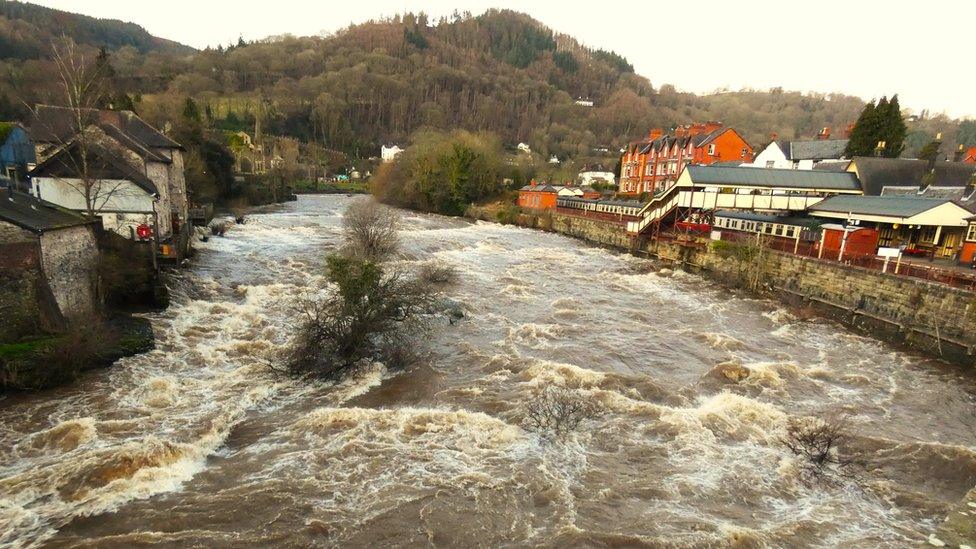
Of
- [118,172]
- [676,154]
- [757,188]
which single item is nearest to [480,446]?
[118,172]

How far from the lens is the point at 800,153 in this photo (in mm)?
47438

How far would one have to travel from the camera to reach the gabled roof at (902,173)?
31.7m

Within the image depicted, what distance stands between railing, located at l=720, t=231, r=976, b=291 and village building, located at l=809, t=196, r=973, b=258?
2.11 metres

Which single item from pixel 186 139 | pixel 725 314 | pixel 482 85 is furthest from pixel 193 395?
pixel 482 85

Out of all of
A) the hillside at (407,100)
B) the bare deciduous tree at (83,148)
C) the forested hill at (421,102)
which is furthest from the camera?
the forested hill at (421,102)

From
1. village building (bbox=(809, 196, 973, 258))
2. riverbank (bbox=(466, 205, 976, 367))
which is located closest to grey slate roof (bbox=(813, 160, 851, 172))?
village building (bbox=(809, 196, 973, 258))

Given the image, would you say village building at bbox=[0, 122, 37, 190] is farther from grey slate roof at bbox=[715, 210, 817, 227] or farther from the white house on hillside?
the white house on hillside

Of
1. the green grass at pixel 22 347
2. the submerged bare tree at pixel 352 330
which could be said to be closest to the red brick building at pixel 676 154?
the submerged bare tree at pixel 352 330

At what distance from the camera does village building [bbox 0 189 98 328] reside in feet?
41.5

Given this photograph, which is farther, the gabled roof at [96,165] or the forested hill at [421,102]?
the forested hill at [421,102]

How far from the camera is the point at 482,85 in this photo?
16888 cm

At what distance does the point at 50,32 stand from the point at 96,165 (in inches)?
4049

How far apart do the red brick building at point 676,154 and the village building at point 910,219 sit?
21.5 metres

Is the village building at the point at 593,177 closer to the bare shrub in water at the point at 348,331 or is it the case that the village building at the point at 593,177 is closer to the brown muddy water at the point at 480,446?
the brown muddy water at the point at 480,446
